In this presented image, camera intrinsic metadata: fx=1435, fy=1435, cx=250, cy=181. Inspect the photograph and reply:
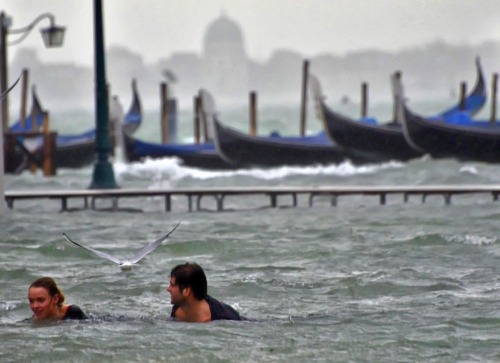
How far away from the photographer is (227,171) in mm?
37062

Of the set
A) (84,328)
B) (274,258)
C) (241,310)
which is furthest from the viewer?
(274,258)

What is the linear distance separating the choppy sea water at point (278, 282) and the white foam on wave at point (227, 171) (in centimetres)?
1346

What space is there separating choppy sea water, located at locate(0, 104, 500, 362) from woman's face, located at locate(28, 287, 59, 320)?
14 cm

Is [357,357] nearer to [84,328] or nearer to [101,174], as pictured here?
[84,328]

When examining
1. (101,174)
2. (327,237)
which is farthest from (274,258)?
(101,174)

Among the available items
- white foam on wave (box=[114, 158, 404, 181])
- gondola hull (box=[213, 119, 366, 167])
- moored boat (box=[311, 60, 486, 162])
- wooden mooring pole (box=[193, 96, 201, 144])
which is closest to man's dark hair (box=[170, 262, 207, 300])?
gondola hull (box=[213, 119, 366, 167])

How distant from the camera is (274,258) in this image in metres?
14.4

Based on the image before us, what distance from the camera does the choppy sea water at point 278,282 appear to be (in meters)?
9.17

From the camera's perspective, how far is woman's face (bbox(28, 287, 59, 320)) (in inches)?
365

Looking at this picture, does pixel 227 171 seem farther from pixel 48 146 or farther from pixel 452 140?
pixel 48 146

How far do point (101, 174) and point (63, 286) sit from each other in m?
8.21

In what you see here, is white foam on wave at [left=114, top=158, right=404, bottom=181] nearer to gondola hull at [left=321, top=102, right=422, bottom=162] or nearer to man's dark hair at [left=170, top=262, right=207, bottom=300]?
gondola hull at [left=321, top=102, right=422, bottom=162]

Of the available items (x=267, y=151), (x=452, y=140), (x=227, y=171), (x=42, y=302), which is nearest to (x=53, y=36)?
(x=42, y=302)

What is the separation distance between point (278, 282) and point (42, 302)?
3.64 meters
